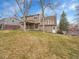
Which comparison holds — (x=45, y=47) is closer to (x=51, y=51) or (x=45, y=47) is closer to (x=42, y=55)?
(x=51, y=51)


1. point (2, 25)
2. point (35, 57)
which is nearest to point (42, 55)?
point (35, 57)

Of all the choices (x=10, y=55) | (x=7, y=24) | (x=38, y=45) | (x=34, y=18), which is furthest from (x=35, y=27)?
(x=10, y=55)

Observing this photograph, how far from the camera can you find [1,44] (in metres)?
8.74

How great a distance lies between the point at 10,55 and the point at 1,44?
1789mm

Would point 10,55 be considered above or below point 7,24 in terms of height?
below

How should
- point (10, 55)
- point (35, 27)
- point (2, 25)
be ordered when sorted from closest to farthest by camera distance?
point (10, 55)
point (2, 25)
point (35, 27)

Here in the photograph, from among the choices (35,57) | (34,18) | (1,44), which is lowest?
(35,57)

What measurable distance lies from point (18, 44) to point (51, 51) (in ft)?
7.89

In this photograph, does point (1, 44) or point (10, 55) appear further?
point (1, 44)

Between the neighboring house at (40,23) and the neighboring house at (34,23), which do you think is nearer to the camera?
the neighboring house at (34,23)

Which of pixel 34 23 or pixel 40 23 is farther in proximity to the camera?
pixel 40 23

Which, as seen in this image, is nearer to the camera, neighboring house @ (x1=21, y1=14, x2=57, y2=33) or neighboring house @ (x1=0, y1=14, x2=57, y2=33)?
neighboring house @ (x1=0, y1=14, x2=57, y2=33)

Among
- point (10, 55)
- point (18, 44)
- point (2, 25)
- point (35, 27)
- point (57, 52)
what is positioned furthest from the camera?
point (35, 27)

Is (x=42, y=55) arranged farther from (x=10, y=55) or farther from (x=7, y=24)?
(x=7, y=24)
